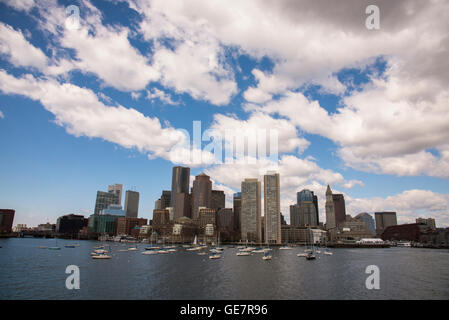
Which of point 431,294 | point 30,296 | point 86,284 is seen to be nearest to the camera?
point 30,296

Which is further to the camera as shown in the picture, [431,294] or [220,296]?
[431,294]

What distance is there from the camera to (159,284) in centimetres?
6431
